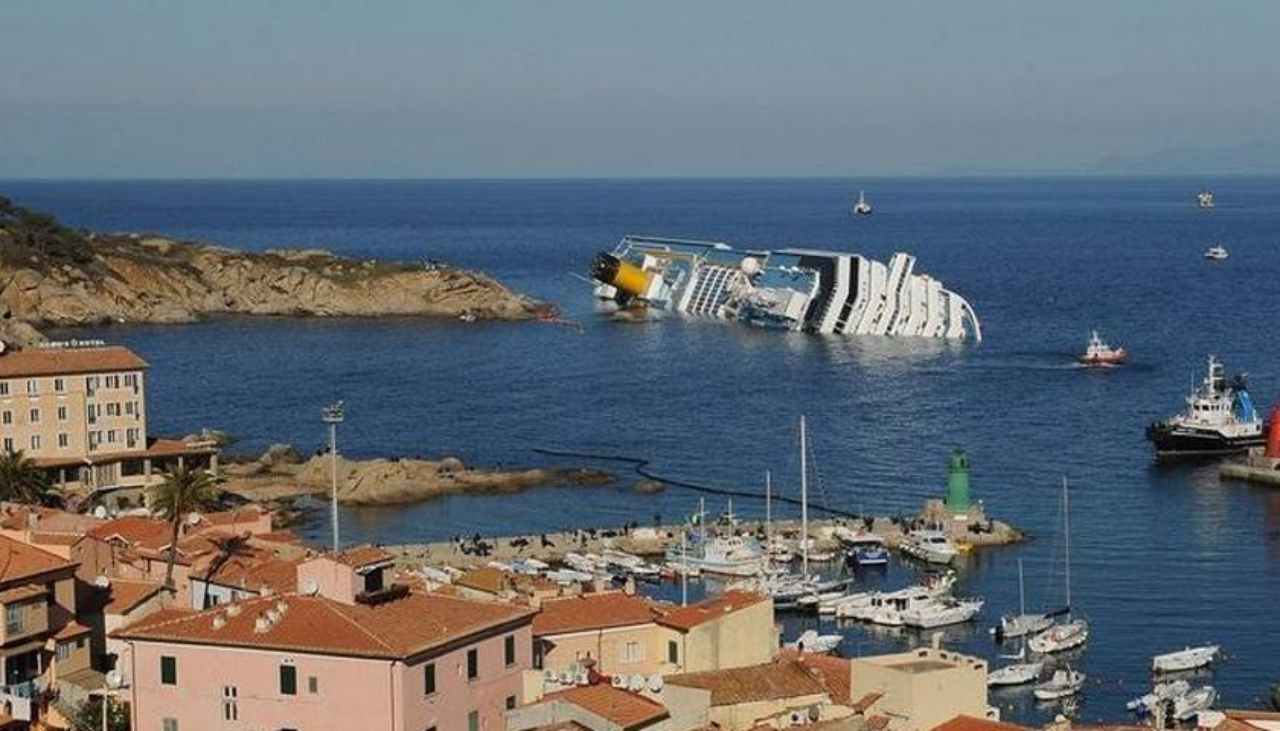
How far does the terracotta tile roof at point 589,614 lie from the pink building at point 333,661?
3.44m

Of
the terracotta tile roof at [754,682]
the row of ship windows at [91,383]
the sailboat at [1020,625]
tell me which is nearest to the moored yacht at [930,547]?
the sailboat at [1020,625]

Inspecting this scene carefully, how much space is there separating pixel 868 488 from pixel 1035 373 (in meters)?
33.0

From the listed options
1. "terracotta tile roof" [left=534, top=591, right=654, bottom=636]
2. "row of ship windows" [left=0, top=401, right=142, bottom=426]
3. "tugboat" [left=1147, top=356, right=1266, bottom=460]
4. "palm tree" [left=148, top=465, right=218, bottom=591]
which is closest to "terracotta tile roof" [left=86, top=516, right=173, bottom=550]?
"palm tree" [left=148, top=465, right=218, bottom=591]

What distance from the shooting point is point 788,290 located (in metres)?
121

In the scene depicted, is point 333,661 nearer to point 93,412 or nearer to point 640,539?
point 640,539

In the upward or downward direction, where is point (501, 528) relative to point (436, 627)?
downward

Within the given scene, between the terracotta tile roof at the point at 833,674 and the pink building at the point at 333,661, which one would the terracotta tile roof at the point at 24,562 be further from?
the terracotta tile roof at the point at 833,674

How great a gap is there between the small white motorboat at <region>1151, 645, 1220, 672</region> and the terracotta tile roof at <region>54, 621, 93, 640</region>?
2119 cm

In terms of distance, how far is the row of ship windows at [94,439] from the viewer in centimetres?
5719

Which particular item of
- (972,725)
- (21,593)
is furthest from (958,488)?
(21,593)

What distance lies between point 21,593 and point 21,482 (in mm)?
21923

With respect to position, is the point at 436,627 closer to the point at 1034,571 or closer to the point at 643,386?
the point at 1034,571

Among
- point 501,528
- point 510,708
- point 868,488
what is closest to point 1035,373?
point 868,488

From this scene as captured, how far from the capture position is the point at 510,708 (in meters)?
24.7
